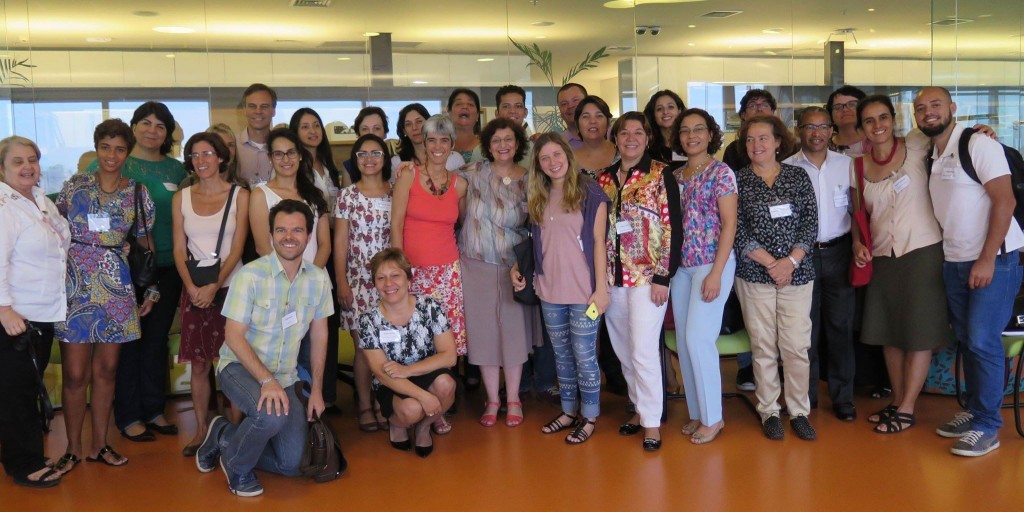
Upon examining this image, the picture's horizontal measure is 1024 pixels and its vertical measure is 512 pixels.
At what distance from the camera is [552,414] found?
4738 millimetres

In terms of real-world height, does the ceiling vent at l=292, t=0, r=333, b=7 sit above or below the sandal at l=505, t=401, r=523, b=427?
above

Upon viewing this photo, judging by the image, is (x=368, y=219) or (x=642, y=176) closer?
(x=642, y=176)

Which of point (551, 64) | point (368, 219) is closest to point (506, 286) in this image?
point (368, 219)

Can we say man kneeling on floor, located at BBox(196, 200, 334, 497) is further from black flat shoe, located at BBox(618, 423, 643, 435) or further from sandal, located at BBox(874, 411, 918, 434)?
sandal, located at BBox(874, 411, 918, 434)

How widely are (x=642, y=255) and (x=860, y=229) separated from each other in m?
1.20

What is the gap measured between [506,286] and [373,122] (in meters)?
1.29

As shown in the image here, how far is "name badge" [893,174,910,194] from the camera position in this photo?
4.15m

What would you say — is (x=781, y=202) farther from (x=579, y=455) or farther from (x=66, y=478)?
(x=66, y=478)

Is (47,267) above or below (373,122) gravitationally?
below

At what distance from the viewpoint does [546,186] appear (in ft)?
13.8

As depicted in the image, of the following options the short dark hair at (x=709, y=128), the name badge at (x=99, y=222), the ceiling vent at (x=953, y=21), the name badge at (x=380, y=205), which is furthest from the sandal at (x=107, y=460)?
the ceiling vent at (x=953, y=21)

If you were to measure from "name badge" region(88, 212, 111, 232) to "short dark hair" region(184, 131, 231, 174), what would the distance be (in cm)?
49

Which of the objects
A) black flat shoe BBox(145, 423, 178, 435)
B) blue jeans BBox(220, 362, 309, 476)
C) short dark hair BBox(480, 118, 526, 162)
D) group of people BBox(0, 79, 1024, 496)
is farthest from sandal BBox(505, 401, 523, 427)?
black flat shoe BBox(145, 423, 178, 435)

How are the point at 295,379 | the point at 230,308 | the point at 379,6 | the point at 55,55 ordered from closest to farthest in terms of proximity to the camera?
the point at 230,308 → the point at 295,379 → the point at 55,55 → the point at 379,6
